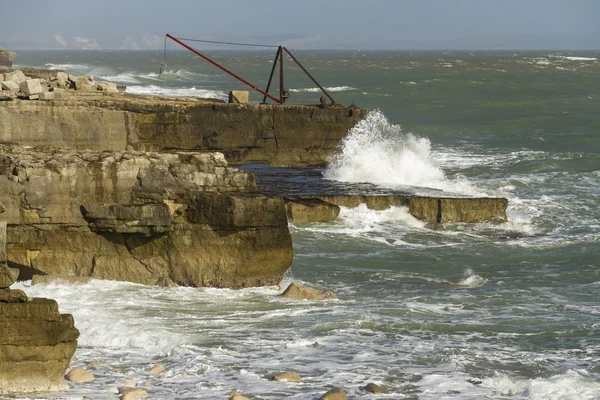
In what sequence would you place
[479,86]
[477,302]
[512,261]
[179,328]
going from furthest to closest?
[479,86], [512,261], [477,302], [179,328]

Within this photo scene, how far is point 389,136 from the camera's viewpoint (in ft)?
107

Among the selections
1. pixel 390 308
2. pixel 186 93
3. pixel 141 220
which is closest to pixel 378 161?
pixel 390 308

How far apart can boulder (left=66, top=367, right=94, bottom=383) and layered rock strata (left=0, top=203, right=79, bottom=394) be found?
504 mm

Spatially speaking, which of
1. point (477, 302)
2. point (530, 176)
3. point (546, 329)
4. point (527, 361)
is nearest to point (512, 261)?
point (477, 302)

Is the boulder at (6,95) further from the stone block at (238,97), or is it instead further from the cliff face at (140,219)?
the stone block at (238,97)

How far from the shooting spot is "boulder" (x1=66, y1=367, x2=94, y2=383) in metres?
10.5

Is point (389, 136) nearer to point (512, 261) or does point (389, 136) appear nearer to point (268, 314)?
point (512, 261)

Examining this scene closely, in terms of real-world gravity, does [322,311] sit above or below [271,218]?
below

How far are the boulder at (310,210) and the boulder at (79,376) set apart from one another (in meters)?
10.5

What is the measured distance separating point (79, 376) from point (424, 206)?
40.4 feet

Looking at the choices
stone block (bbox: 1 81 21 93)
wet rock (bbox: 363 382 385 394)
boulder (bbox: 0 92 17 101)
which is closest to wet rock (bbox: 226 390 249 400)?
wet rock (bbox: 363 382 385 394)

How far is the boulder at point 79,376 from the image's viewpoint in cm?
1055

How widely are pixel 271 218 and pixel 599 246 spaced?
7.88 metres

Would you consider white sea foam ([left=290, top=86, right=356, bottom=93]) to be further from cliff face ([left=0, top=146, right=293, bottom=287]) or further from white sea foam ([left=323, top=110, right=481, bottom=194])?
cliff face ([left=0, top=146, right=293, bottom=287])
